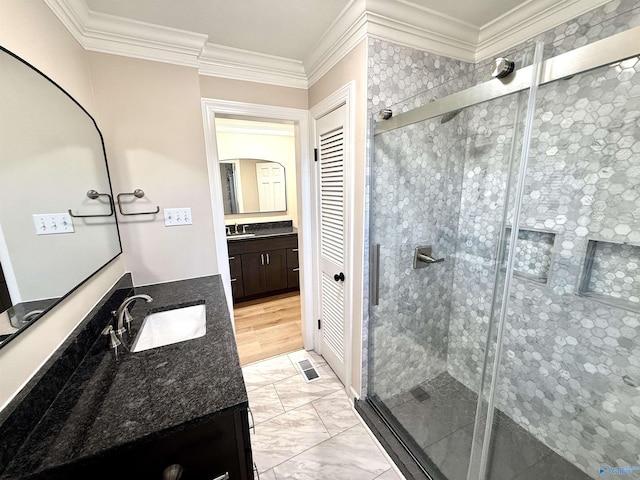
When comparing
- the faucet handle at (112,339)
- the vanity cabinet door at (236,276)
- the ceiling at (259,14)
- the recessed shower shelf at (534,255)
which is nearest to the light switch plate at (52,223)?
the faucet handle at (112,339)

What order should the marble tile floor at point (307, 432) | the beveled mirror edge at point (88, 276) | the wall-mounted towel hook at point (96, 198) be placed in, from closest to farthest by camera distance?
the beveled mirror edge at point (88, 276) < the wall-mounted towel hook at point (96, 198) < the marble tile floor at point (307, 432)

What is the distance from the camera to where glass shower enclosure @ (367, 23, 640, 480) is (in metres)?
1.09

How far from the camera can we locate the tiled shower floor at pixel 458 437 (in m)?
1.29

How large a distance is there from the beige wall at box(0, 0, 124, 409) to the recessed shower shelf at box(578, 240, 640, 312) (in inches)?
87.5

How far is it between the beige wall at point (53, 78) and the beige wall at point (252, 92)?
64cm

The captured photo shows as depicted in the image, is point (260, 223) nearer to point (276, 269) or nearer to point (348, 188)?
point (276, 269)

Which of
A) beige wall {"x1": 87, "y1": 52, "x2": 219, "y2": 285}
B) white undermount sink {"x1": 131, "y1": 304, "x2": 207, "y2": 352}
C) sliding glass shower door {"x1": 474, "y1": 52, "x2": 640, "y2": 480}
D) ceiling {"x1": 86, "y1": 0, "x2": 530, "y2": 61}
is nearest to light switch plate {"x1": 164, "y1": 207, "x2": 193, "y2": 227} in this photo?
beige wall {"x1": 87, "y1": 52, "x2": 219, "y2": 285}

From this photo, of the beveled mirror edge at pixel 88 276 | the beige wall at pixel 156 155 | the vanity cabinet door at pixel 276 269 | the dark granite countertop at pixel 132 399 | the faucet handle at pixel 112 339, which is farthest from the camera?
the vanity cabinet door at pixel 276 269

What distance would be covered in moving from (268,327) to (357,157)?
211cm

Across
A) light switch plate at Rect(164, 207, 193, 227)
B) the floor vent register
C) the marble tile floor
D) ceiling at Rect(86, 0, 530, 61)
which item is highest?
ceiling at Rect(86, 0, 530, 61)

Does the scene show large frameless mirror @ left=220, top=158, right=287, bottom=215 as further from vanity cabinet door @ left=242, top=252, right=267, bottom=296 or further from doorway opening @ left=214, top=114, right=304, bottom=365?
vanity cabinet door @ left=242, top=252, right=267, bottom=296

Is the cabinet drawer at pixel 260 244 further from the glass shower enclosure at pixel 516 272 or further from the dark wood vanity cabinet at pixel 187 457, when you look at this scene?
the dark wood vanity cabinet at pixel 187 457

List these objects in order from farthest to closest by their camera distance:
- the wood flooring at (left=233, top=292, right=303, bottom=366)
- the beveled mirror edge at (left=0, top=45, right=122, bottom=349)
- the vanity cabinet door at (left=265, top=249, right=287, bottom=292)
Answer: the vanity cabinet door at (left=265, top=249, right=287, bottom=292)
the wood flooring at (left=233, top=292, right=303, bottom=366)
the beveled mirror edge at (left=0, top=45, right=122, bottom=349)

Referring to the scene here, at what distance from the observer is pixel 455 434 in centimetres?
146
